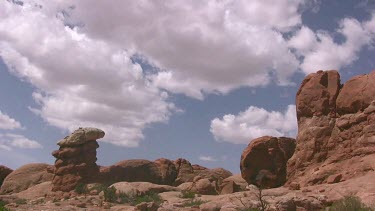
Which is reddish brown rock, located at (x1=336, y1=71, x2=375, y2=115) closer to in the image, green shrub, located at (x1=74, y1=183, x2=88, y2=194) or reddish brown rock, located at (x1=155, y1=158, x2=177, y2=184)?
green shrub, located at (x1=74, y1=183, x2=88, y2=194)

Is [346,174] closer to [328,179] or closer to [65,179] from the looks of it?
[328,179]

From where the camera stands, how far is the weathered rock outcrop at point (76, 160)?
144 feet

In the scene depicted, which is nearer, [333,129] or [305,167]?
[333,129]

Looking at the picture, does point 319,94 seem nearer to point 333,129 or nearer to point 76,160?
point 333,129

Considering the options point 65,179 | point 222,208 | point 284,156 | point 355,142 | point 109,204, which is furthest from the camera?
point 65,179

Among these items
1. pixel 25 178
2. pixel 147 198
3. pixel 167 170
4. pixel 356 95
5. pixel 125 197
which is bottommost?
pixel 147 198

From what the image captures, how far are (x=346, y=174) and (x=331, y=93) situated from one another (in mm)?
6494

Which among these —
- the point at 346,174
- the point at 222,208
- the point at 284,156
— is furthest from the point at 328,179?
the point at 284,156

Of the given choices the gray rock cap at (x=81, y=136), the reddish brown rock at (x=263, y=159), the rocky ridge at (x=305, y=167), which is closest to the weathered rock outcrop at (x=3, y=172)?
the rocky ridge at (x=305, y=167)

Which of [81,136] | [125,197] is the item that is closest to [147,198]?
[125,197]

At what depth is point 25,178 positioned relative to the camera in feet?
170

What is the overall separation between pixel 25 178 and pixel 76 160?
34.5ft

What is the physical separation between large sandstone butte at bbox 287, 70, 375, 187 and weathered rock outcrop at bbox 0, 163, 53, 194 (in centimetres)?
3304

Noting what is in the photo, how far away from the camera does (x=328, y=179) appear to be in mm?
24078
